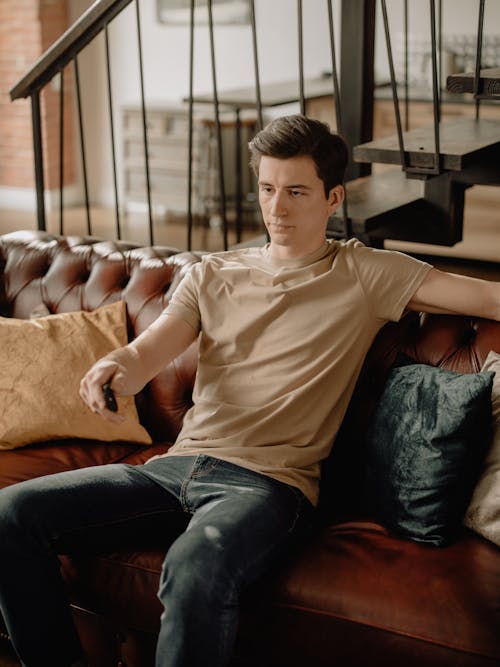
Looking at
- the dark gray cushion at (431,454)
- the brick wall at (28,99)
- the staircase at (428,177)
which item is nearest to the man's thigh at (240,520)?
the dark gray cushion at (431,454)

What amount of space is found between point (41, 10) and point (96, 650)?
5858 millimetres

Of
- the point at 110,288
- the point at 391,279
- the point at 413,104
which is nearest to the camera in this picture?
the point at 391,279

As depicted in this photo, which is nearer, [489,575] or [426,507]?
[489,575]

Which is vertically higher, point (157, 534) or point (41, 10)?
point (41, 10)

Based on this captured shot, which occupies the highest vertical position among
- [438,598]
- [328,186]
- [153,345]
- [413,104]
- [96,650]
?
[413,104]

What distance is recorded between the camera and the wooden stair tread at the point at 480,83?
261 centimetres

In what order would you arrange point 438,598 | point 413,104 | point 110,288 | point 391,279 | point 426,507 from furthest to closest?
point 413,104
point 110,288
point 391,279
point 426,507
point 438,598

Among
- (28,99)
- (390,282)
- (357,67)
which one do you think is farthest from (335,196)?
(28,99)

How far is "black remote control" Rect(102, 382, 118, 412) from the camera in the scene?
1805 mm

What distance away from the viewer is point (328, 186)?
2.05 m

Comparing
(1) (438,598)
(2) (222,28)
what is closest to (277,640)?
(1) (438,598)

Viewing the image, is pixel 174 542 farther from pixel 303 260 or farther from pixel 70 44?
pixel 70 44

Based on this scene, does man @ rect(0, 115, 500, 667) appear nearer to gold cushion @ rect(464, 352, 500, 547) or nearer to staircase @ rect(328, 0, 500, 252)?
gold cushion @ rect(464, 352, 500, 547)

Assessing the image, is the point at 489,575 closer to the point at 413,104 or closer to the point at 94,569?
the point at 94,569
